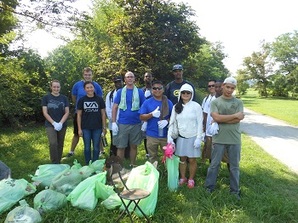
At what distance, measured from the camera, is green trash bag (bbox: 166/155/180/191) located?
4277mm

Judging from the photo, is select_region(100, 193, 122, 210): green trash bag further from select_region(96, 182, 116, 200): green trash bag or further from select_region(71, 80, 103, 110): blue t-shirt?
select_region(71, 80, 103, 110): blue t-shirt

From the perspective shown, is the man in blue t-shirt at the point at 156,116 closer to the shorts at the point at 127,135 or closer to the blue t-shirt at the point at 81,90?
the shorts at the point at 127,135

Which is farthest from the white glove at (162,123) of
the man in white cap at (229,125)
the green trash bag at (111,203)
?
the green trash bag at (111,203)

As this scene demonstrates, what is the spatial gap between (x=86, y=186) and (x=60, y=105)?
2.05 meters

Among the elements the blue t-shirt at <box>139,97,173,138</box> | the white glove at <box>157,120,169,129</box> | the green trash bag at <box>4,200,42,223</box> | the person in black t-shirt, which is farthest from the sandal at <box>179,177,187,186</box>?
the green trash bag at <box>4,200,42,223</box>

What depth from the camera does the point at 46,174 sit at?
4461mm

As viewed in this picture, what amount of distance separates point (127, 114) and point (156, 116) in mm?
660

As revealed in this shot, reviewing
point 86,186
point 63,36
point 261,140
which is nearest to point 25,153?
point 63,36

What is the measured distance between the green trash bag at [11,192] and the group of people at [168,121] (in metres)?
1.39

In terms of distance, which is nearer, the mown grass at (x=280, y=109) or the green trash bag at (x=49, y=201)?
the green trash bag at (x=49, y=201)

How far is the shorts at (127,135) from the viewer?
502 cm

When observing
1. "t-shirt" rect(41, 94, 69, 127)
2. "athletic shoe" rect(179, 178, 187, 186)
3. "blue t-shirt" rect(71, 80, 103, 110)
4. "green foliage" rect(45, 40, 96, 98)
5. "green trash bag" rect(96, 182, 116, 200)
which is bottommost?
"athletic shoe" rect(179, 178, 187, 186)

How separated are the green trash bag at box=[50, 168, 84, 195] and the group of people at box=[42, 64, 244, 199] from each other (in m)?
0.99

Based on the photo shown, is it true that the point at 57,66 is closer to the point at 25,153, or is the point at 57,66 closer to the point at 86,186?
the point at 25,153
